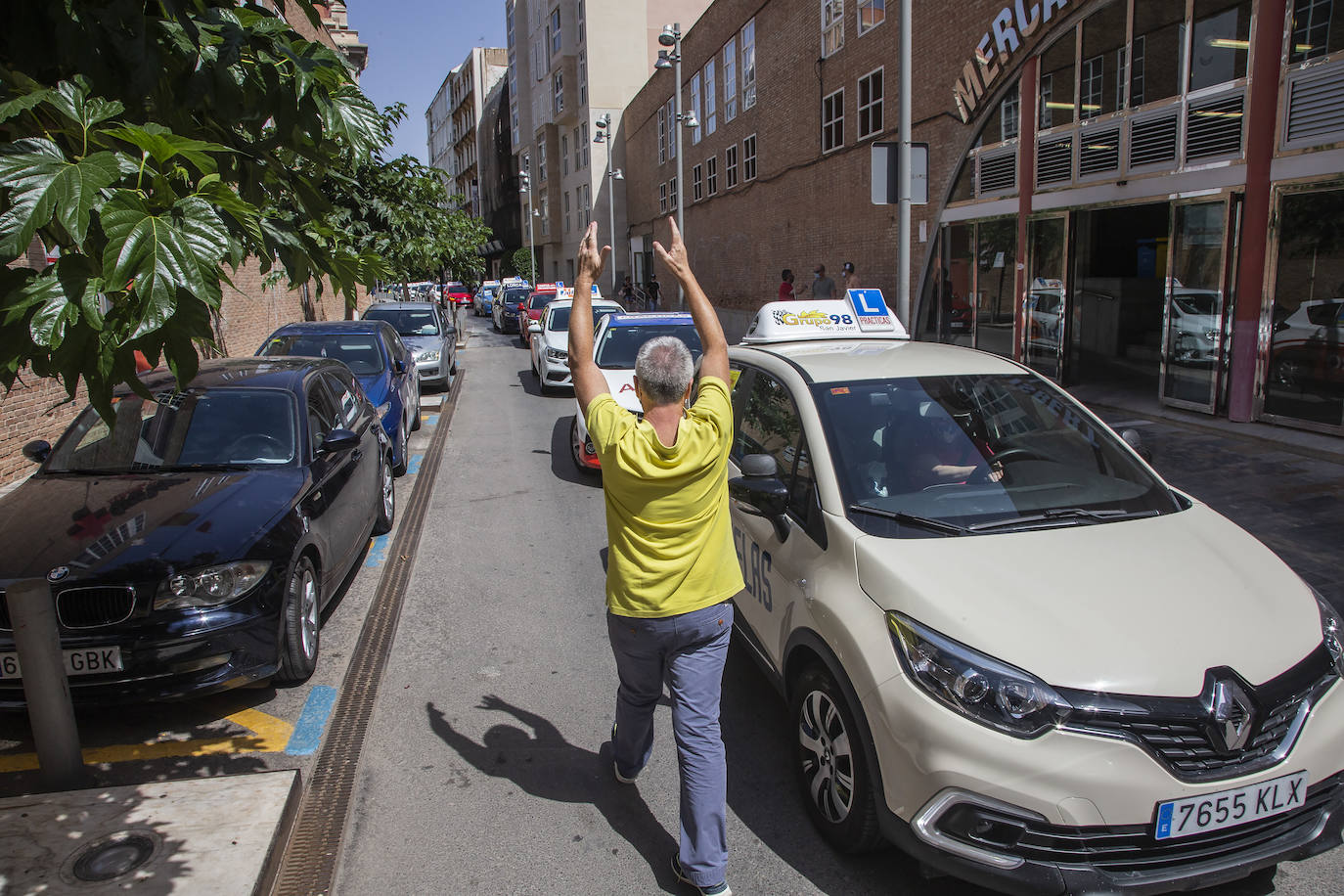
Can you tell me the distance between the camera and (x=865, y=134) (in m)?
20.1

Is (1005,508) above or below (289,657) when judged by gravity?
above

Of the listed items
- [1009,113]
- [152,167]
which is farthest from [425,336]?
[152,167]

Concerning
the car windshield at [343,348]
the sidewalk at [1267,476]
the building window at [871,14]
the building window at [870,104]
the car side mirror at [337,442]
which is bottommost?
the sidewalk at [1267,476]

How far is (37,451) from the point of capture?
5.51 meters

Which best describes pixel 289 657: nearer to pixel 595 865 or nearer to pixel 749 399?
pixel 595 865

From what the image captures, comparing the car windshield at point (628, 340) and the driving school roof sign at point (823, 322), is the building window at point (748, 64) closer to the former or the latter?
the car windshield at point (628, 340)

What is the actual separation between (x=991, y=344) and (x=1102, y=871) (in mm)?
14435

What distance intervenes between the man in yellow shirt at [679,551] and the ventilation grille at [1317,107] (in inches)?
Result: 385

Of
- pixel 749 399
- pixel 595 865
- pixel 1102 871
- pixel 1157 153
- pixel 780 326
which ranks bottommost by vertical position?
pixel 595 865

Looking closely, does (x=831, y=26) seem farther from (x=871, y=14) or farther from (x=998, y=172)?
(x=998, y=172)

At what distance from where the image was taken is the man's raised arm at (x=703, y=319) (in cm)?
322

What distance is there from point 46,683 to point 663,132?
3841 centimetres

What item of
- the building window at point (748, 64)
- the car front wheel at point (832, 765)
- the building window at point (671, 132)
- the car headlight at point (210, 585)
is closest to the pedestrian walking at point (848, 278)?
the building window at point (748, 64)

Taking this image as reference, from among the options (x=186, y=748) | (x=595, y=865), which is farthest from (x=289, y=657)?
(x=595, y=865)
